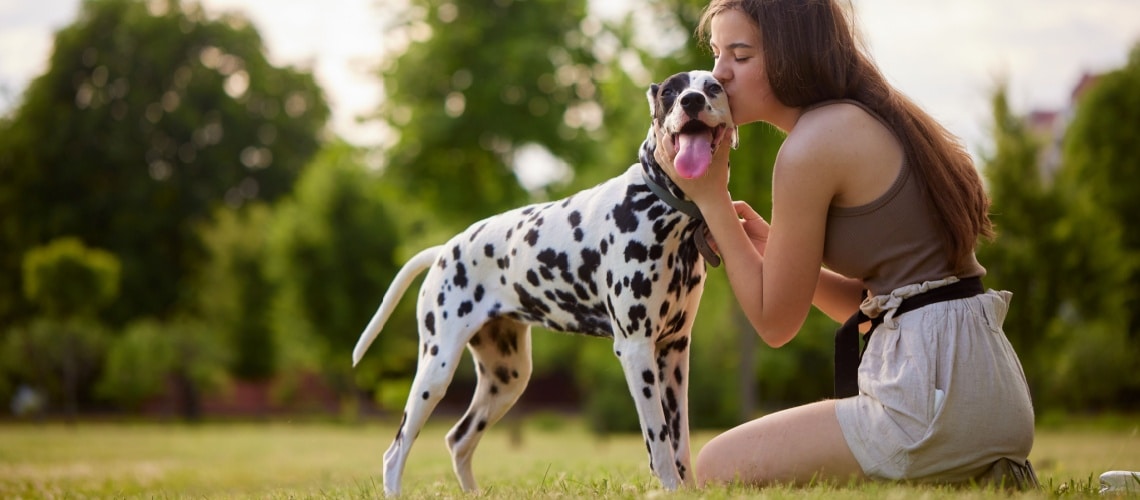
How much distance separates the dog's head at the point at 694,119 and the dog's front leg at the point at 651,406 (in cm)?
86

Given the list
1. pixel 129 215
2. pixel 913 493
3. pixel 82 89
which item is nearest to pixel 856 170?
pixel 913 493

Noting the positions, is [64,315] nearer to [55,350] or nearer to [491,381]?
[55,350]

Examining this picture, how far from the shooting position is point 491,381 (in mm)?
5691

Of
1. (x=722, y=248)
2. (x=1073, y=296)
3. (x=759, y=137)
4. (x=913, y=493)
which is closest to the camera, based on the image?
(x=913, y=493)

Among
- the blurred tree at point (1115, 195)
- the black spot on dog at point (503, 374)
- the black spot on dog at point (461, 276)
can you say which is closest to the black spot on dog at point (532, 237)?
the black spot on dog at point (461, 276)

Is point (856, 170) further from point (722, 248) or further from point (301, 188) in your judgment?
point (301, 188)

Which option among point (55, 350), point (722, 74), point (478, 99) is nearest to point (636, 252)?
point (722, 74)

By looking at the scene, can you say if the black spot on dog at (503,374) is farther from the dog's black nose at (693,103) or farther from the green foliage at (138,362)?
the green foliage at (138,362)

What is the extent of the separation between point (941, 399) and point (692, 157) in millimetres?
1344

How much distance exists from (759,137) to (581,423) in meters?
17.3

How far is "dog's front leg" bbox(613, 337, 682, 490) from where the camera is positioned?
461cm

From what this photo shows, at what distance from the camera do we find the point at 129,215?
128 ft

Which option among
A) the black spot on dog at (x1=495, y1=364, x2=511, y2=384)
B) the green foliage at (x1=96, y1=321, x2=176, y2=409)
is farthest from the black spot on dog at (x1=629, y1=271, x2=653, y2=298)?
the green foliage at (x1=96, y1=321, x2=176, y2=409)

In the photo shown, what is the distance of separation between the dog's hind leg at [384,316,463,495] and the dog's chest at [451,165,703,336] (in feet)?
1.03
